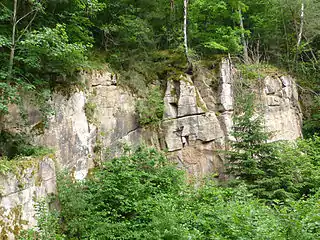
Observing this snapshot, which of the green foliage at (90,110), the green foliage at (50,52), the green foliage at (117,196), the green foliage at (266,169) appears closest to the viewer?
the green foliage at (117,196)

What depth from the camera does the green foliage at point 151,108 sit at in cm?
1009

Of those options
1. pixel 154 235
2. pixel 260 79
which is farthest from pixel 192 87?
pixel 154 235

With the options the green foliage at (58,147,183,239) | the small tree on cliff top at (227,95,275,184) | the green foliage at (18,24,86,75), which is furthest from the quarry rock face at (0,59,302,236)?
the small tree on cliff top at (227,95,275,184)

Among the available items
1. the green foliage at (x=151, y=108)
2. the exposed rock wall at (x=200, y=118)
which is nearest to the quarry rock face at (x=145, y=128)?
the exposed rock wall at (x=200, y=118)

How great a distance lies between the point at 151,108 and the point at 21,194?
19.7 feet

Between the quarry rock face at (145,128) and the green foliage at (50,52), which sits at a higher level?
the green foliage at (50,52)

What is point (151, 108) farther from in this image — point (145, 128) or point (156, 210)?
point (156, 210)

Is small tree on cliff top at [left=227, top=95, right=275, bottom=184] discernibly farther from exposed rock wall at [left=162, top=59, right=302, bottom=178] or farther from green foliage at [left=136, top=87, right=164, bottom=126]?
green foliage at [left=136, top=87, right=164, bottom=126]

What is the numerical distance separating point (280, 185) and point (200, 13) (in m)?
9.81

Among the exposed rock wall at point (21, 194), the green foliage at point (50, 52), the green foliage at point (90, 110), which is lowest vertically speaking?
the exposed rock wall at point (21, 194)

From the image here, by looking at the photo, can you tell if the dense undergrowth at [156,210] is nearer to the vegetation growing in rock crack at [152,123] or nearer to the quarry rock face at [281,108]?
the vegetation growing in rock crack at [152,123]

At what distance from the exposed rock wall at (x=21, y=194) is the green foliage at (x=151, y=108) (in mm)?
4559

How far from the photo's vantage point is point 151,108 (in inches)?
409

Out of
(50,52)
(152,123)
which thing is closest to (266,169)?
(152,123)
